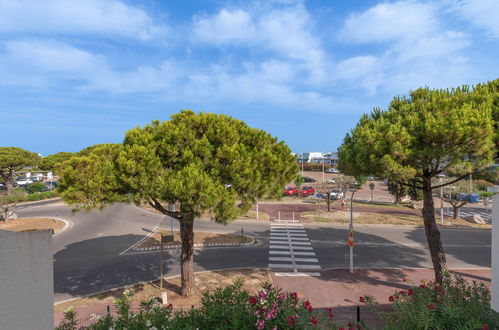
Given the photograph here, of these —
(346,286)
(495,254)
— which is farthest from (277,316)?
(346,286)

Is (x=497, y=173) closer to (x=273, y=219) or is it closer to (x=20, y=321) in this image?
(x=20, y=321)

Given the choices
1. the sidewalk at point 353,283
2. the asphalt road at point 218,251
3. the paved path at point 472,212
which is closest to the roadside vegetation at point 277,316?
the sidewalk at point 353,283

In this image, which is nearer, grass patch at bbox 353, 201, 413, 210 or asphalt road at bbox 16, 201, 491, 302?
asphalt road at bbox 16, 201, 491, 302

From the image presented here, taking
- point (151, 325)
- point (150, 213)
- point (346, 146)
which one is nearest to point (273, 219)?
point (150, 213)

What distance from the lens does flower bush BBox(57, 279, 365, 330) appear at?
16.7 ft

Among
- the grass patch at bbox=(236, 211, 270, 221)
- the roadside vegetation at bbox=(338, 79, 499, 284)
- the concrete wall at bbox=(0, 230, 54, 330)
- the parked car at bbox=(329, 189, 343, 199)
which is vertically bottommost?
the grass patch at bbox=(236, 211, 270, 221)

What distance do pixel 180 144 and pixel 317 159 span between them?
12266 centimetres

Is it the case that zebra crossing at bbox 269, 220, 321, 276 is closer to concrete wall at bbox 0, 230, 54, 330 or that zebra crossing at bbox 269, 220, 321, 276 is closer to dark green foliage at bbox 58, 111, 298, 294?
dark green foliage at bbox 58, 111, 298, 294

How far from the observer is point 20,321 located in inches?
125

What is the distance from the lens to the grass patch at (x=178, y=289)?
12320mm

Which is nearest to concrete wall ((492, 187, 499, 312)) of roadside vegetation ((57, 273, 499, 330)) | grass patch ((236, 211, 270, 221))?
roadside vegetation ((57, 273, 499, 330))

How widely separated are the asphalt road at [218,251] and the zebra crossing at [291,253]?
0.54m

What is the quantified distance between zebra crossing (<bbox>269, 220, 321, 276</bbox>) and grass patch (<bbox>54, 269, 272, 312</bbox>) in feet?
5.17

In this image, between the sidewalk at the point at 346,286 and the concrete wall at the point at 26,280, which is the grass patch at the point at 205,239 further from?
the concrete wall at the point at 26,280
